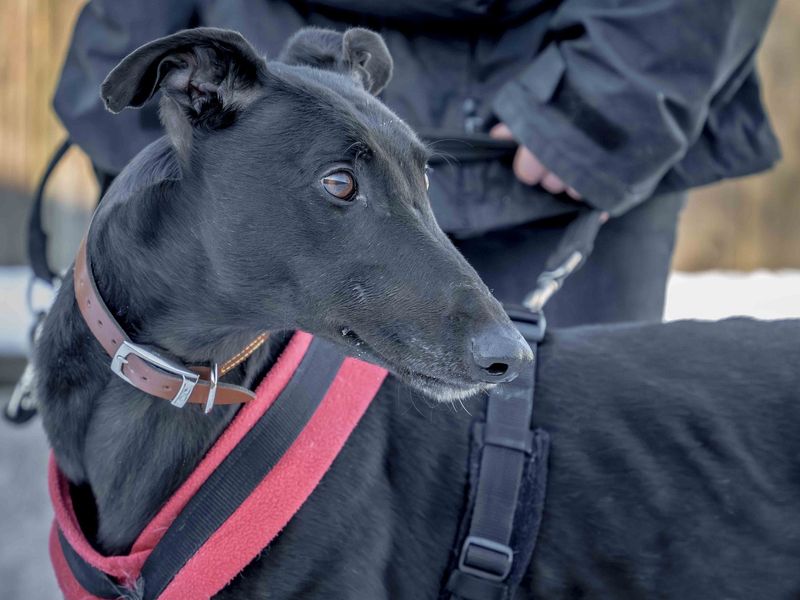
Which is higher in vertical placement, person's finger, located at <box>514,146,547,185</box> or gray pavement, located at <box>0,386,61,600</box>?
person's finger, located at <box>514,146,547,185</box>

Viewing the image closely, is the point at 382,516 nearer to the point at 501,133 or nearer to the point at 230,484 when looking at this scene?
the point at 230,484

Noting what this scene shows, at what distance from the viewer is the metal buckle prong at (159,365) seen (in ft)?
5.50

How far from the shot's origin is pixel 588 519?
1.84 m

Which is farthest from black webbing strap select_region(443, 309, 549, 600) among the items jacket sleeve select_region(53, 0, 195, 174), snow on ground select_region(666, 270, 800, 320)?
snow on ground select_region(666, 270, 800, 320)

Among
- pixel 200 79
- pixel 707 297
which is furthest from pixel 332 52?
pixel 707 297

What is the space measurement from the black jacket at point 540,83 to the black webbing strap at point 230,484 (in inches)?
29.1

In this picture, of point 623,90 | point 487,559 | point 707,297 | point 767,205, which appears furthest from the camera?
point 767,205

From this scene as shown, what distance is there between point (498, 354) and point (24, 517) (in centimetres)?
296

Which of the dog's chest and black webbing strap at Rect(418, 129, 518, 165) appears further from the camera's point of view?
black webbing strap at Rect(418, 129, 518, 165)

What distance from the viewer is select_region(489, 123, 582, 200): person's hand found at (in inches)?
89.9

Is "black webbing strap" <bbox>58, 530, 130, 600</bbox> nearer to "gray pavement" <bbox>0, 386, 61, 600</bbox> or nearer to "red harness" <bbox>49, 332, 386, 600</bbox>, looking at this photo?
"red harness" <bbox>49, 332, 386, 600</bbox>

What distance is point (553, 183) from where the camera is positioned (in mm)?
2299

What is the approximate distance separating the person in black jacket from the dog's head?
2.12 ft

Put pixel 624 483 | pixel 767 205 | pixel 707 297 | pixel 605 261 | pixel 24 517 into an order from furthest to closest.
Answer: pixel 767 205, pixel 707 297, pixel 24 517, pixel 605 261, pixel 624 483
